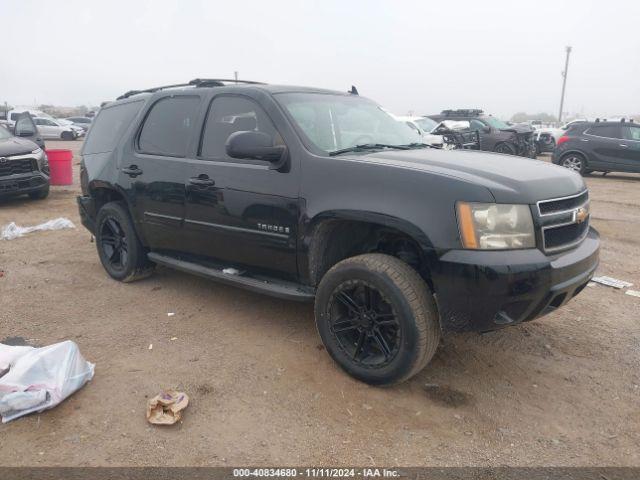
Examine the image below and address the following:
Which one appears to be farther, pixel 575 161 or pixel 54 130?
pixel 54 130

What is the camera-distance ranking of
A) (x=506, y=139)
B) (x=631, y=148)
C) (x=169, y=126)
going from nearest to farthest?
(x=169, y=126)
(x=631, y=148)
(x=506, y=139)

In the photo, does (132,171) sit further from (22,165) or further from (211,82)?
(22,165)

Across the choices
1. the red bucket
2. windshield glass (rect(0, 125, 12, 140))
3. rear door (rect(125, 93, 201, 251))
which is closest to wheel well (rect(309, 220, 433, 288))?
rear door (rect(125, 93, 201, 251))

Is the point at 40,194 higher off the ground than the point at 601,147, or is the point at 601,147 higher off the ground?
the point at 601,147

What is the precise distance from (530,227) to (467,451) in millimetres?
1190

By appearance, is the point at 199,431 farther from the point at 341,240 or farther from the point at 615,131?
the point at 615,131

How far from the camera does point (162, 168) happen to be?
4.27m

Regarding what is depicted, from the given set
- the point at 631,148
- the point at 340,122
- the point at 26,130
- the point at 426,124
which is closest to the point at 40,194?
the point at 26,130

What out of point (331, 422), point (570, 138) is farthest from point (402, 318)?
point (570, 138)

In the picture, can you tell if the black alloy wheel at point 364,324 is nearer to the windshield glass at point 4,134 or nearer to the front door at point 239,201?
the front door at point 239,201

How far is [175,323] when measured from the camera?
411 centimetres

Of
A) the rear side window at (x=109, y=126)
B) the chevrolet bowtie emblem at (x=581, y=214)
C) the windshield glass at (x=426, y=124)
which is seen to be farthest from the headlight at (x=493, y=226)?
the windshield glass at (x=426, y=124)

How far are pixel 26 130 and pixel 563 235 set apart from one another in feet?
31.2

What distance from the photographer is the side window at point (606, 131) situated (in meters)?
13.4
